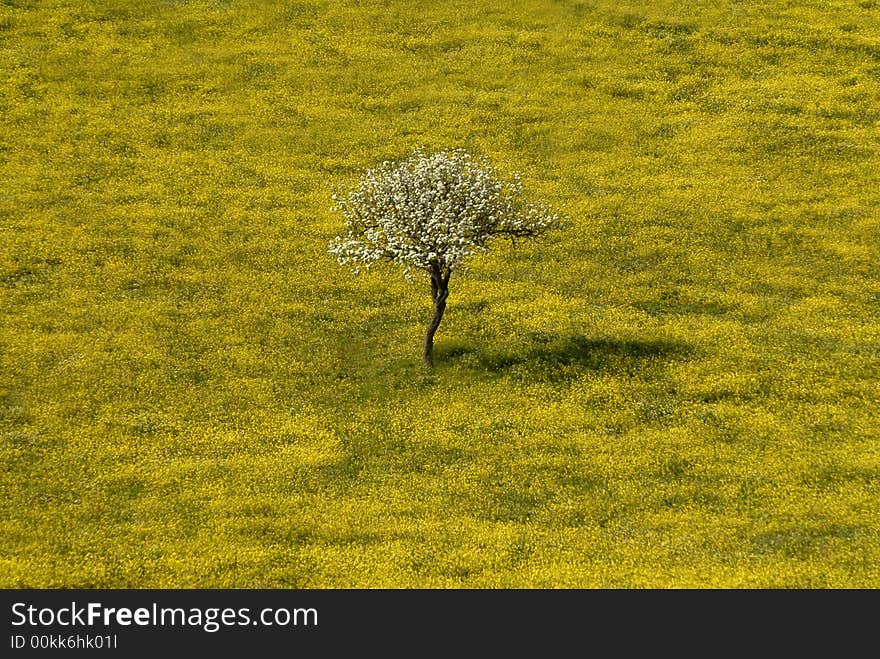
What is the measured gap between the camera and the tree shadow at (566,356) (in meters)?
33.7

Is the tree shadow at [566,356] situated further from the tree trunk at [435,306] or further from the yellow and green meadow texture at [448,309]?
the tree trunk at [435,306]

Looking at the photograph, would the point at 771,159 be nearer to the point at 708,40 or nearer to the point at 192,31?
the point at 708,40

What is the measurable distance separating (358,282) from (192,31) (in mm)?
29039

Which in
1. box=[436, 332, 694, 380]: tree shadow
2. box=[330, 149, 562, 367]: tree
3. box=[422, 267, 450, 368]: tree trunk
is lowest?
box=[436, 332, 694, 380]: tree shadow

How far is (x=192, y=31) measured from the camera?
6069 cm

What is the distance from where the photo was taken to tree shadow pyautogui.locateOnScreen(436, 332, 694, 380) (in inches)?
1325

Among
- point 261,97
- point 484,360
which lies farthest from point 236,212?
point 484,360

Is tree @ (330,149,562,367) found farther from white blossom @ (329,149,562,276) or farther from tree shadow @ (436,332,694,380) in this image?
tree shadow @ (436,332,694,380)

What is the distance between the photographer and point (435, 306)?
111ft

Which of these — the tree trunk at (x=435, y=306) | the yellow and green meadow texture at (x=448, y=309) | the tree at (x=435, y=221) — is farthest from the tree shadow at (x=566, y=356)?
the tree at (x=435, y=221)

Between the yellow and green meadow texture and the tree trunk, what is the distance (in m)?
0.66

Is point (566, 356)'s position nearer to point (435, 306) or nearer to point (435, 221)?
point (435, 306)

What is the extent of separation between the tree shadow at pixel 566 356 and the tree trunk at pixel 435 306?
707mm


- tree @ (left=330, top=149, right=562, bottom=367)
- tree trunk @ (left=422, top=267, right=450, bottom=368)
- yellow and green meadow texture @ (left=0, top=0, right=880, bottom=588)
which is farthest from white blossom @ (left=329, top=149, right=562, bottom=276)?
yellow and green meadow texture @ (left=0, top=0, right=880, bottom=588)
